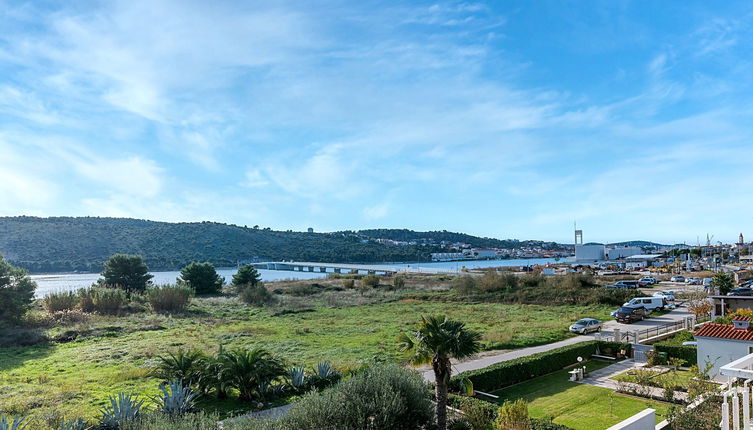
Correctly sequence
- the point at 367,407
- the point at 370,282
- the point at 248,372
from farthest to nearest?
the point at 370,282 → the point at 248,372 → the point at 367,407

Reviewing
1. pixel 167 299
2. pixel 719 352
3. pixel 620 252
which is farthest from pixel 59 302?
pixel 620 252

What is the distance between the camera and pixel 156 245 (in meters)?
107

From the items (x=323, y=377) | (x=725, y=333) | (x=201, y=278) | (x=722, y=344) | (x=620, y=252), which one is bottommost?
(x=323, y=377)

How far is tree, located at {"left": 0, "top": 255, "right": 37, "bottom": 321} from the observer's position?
30.0 metres

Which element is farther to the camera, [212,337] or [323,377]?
[212,337]

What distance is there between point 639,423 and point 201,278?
5224 cm

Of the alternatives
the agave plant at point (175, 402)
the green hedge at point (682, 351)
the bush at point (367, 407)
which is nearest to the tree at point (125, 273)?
the agave plant at point (175, 402)

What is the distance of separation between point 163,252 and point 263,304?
7065 centimetres

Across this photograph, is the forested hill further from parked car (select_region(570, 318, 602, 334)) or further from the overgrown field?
parked car (select_region(570, 318, 602, 334))

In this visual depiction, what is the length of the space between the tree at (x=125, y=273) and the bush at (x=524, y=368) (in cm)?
4096

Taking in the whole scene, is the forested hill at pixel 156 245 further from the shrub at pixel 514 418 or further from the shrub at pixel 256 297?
the shrub at pixel 514 418

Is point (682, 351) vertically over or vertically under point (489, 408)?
under

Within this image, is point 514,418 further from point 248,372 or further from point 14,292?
point 14,292

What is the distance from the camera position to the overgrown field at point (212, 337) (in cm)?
1567
